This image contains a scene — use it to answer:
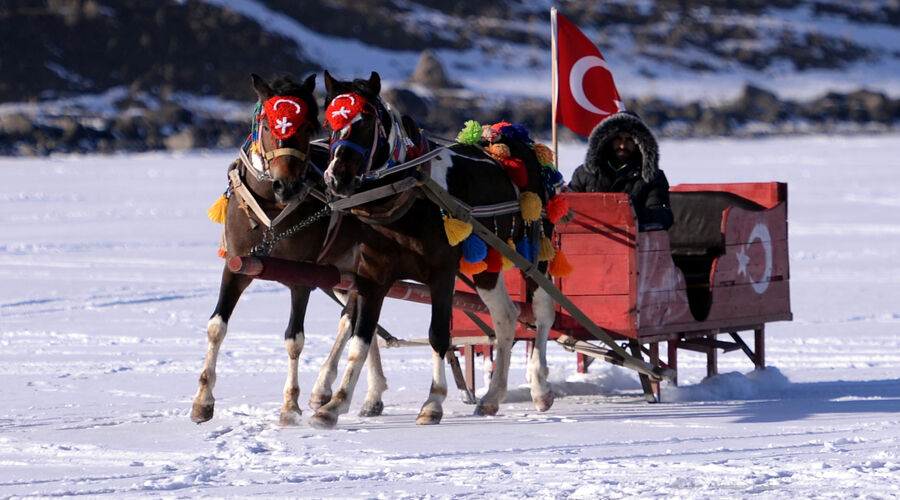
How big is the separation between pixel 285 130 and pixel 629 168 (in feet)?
9.67

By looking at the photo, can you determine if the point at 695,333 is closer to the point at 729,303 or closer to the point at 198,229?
the point at 729,303

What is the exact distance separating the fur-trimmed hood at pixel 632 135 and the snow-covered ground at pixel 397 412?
1.41 meters

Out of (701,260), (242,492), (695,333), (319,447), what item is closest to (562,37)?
(701,260)

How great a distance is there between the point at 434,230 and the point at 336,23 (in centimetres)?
11525

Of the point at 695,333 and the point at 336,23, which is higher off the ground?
the point at 336,23

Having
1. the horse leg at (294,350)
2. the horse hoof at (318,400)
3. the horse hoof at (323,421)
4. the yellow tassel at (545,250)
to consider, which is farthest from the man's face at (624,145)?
the horse hoof at (323,421)

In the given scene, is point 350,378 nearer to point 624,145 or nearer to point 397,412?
point 397,412

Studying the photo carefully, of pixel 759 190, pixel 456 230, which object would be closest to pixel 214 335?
pixel 456 230

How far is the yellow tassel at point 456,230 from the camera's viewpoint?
A: 732 cm

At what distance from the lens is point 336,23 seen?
12069 cm

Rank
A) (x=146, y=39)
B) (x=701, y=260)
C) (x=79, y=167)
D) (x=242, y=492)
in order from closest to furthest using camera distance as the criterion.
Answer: (x=242, y=492)
(x=701, y=260)
(x=79, y=167)
(x=146, y=39)


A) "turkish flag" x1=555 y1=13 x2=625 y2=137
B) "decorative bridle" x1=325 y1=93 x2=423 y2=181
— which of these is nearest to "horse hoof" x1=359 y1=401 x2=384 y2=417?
"decorative bridle" x1=325 y1=93 x2=423 y2=181

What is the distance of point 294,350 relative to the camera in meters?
7.85

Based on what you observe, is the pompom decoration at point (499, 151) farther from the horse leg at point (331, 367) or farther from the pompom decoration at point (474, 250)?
the horse leg at point (331, 367)
